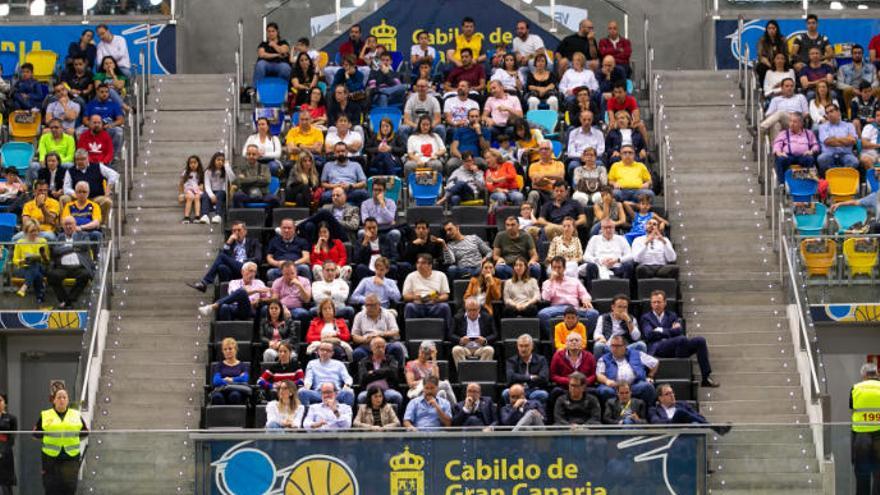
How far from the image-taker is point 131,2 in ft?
122

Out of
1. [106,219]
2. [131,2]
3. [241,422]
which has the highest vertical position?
[131,2]

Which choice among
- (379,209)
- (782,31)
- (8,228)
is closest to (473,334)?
(379,209)

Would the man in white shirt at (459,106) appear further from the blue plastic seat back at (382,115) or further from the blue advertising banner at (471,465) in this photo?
Answer: the blue advertising banner at (471,465)

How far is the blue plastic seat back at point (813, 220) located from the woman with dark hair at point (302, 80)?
7422 millimetres

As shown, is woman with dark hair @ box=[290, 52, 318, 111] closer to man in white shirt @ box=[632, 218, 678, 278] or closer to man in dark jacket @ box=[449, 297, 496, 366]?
man in white shirt @ box=[632, 218, 678, 278]

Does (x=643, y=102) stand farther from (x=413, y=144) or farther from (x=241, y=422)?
(x=241, y=422)

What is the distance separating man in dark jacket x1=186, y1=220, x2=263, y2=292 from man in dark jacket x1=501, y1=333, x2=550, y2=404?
4.13 meters

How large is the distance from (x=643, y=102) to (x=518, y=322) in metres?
7.62

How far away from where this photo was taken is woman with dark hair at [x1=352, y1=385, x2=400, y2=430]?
85.7 ft

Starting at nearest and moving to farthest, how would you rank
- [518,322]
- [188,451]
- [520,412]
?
[188,451] → [520,412] → [518,322]

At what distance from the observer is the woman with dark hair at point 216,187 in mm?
31547

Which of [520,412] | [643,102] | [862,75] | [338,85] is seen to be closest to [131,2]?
[338,85]

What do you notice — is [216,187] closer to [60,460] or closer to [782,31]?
[60,460]

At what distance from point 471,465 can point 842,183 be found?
394 inches
